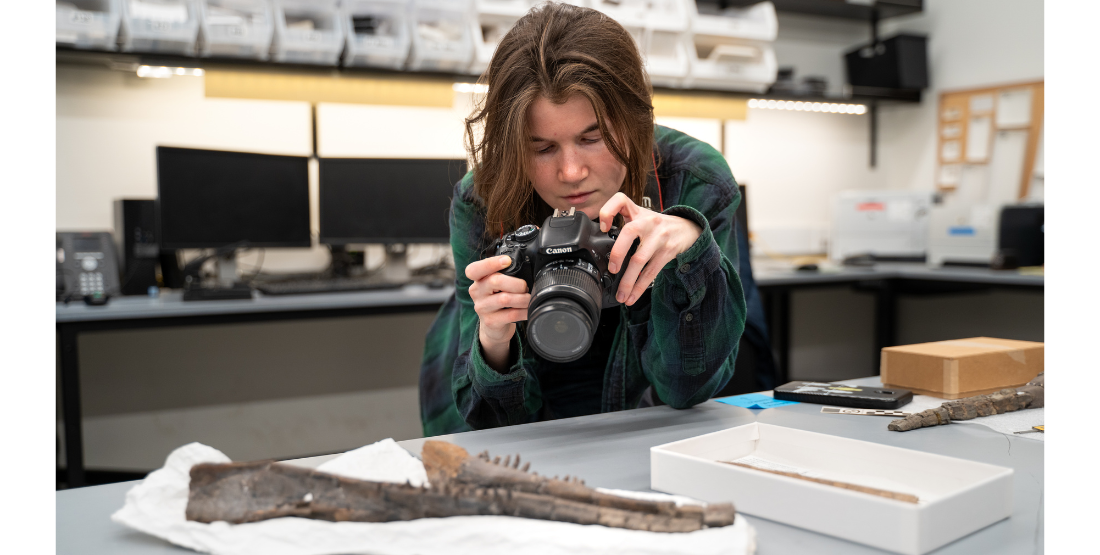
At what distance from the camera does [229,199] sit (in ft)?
7.59

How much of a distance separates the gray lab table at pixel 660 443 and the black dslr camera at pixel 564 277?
11 cm

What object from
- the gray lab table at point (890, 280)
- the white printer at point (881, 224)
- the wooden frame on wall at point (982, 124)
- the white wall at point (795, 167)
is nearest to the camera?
the gray lab table at point (890, 280)

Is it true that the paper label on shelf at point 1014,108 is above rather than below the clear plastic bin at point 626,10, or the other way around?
below

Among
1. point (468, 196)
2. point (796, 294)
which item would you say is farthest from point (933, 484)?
point (796, 294)

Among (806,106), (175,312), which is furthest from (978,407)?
(806,106)

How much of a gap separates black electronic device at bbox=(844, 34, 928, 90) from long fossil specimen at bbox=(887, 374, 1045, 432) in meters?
3.01

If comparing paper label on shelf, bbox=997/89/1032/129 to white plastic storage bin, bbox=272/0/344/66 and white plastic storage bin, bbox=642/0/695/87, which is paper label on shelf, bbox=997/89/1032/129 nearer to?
white plastic storage bin, bbox=642/0/695/87

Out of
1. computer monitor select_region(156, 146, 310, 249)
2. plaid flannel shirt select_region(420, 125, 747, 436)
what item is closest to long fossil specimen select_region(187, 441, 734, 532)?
plaid flannel shirt select_region(420, 125, 747, 436)

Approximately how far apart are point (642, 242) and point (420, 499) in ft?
1.17

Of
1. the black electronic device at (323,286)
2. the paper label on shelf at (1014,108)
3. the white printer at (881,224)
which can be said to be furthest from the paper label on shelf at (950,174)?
the black electronic device at (323,286)

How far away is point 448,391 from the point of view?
128 centimetres

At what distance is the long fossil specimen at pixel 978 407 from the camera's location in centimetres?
85

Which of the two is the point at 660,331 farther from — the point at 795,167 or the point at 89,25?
the point at 795,167

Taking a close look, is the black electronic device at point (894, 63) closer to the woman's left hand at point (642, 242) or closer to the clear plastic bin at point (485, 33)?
the clear plastic bin at point (485, 33)
